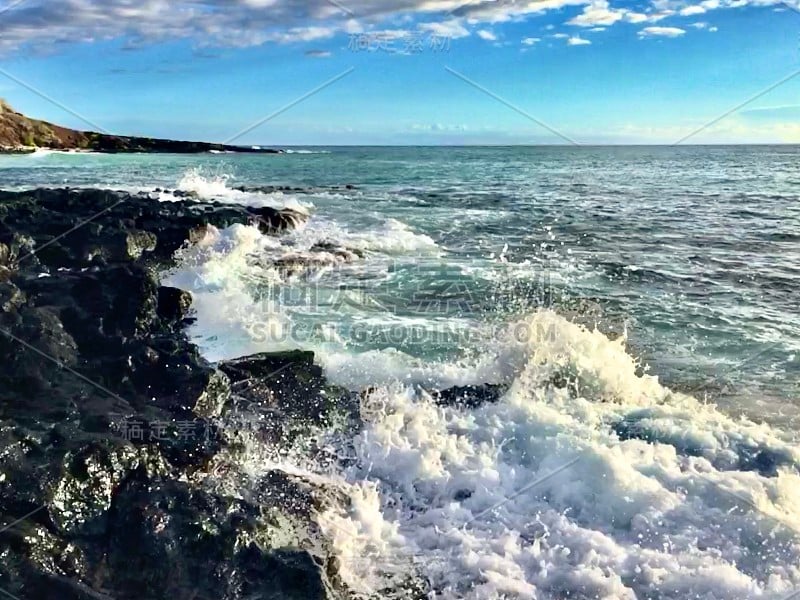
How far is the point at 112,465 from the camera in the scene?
5434 millimetres

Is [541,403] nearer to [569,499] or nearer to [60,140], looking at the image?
[569,499]

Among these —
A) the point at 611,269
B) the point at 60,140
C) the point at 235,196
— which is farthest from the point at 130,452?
the point at 60,140

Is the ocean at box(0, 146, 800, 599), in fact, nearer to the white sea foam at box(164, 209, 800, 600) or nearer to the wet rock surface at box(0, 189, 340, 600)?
the white sea foam at box(164, 209, 800, 600)

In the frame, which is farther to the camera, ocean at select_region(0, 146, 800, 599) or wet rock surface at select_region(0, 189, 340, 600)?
ocean at select_region(0, 146, 800, 599)

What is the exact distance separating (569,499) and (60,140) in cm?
8090

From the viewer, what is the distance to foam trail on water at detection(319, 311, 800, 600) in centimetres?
529

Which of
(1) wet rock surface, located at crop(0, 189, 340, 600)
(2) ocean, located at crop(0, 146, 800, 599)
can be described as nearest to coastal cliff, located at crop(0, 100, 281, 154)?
(2) ocean, located at crop(0, 146, 800, 599)

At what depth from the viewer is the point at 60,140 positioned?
247 ft

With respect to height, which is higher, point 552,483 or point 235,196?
point 235,196

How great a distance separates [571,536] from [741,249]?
15349mm

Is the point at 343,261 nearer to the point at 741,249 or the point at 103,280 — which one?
the point at 103,280

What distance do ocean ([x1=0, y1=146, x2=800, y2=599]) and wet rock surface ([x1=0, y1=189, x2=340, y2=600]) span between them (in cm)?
54

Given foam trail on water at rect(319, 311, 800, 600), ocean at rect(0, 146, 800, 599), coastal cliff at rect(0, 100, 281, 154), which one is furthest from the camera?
coastal cliff at rect(0, 100, 281, 154)

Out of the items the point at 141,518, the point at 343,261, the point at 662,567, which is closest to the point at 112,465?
the point at 141,518
